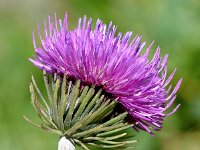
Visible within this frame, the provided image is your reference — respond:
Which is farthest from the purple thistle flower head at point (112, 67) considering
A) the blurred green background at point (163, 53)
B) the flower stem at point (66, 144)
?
the blurred green background at point (163, 53)

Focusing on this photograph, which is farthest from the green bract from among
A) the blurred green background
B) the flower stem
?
the blurred green background

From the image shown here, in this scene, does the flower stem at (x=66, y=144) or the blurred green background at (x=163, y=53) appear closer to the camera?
the flower stem at (x=66, y=144)

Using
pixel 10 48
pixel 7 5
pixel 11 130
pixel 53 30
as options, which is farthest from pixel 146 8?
pixel 53 30

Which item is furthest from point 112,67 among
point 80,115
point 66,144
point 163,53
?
point 163,53

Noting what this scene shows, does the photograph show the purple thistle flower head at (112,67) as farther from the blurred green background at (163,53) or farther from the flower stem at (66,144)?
the blurred green background at (163,53)

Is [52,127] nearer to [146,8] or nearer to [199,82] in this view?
[199,82]

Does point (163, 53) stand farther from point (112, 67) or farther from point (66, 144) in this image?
point (66, 144)
